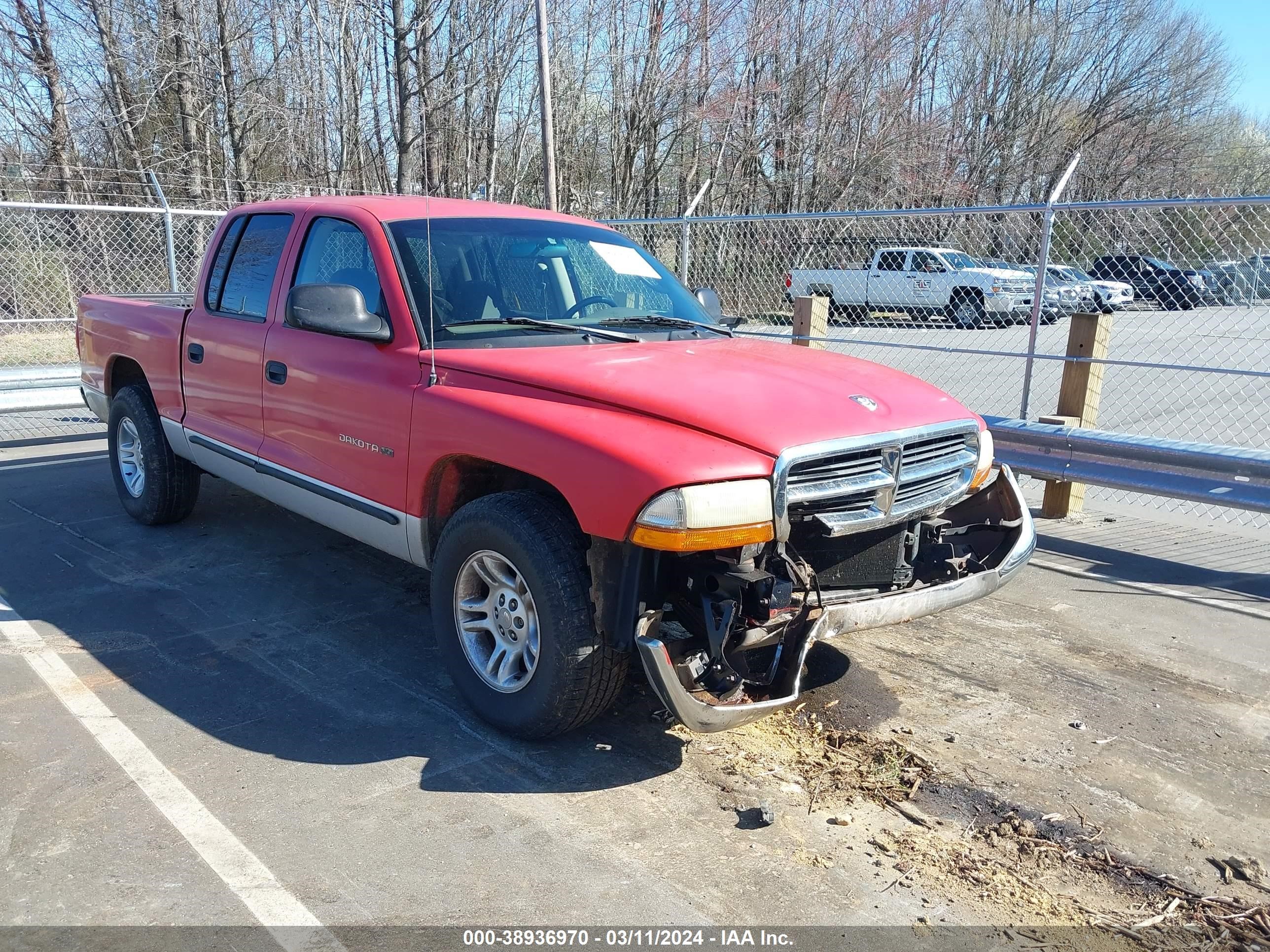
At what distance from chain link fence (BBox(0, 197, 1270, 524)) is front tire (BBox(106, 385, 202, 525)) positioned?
3.27m

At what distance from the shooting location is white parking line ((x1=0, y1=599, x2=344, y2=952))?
8.63 ft

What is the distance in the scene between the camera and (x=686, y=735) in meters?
3.73

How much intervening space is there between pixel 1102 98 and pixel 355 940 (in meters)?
41.2

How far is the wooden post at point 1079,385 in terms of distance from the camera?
22.4ft

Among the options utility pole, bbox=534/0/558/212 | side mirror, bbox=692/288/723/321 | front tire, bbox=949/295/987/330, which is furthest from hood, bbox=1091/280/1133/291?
utility pole, bbox=534/0/558/212

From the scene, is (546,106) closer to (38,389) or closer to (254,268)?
(38,389)

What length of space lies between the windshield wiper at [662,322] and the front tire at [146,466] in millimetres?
3147

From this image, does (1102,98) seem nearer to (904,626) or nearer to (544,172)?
(544,172)

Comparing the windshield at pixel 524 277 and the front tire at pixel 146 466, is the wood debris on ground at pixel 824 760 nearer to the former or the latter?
the windshield at pixel 524 277

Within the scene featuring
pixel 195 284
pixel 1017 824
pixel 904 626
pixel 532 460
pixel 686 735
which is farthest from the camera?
pixel 195 284

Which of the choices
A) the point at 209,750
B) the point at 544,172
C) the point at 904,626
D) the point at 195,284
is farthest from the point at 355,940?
the point at 544,172

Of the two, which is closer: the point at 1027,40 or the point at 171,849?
the point at 171,849

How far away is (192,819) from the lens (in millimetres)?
3123

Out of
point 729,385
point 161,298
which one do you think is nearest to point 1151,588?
point 729,385
